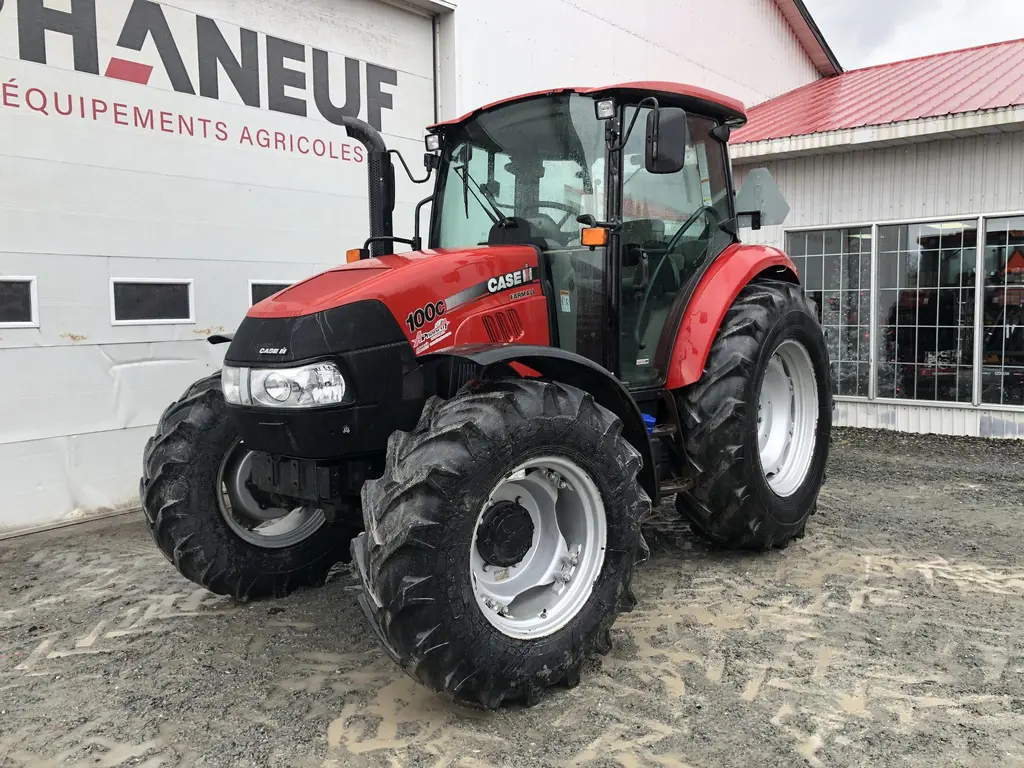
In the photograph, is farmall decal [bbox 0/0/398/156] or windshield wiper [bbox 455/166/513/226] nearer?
windshield wiper [bbox 455/166/513/226]

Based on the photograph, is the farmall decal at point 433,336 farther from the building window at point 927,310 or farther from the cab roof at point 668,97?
the building window at point 927,310

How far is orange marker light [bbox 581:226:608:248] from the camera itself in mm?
3557

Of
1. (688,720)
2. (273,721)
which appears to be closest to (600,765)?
(688,720)

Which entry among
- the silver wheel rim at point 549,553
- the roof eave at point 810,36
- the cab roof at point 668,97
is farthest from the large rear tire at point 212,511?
the roof eave at point 810,36

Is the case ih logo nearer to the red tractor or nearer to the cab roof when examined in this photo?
the cab roof

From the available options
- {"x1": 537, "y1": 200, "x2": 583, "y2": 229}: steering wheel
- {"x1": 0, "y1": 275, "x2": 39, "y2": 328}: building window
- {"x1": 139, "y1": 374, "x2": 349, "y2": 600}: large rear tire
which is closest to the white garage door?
{"x1": 0, "y1": 275, "x2": 39, "y2": 328}: building window

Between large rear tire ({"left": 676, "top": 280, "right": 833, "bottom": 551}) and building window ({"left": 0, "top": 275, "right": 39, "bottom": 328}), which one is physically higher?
building window ({"left": 0, "top": 275, "right": 39, "bottom": 328})

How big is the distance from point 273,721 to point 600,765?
1.11m

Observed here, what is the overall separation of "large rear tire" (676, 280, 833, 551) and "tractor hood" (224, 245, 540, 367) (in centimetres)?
122

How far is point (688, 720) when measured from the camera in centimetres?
271

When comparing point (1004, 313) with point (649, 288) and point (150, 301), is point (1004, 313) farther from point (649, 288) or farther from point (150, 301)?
point (150, 301)

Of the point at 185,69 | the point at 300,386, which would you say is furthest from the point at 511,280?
the point at 185,69

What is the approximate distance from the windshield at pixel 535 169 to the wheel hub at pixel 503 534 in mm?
1331

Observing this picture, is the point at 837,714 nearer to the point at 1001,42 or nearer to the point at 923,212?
the point at 923,212
